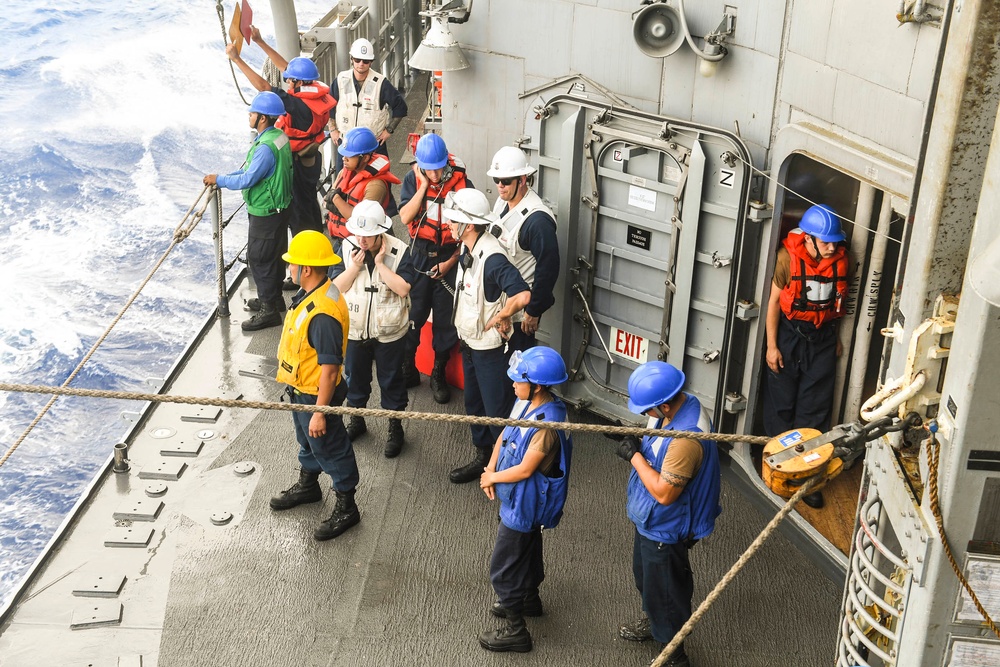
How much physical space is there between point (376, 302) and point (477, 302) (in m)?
0.72

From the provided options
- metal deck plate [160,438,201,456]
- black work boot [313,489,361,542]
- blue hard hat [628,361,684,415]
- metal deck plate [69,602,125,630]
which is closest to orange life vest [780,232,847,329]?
blue hard hat [628,361,684,415]

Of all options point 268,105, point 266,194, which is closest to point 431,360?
point 266,194

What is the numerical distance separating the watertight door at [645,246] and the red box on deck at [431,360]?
0.87 metres

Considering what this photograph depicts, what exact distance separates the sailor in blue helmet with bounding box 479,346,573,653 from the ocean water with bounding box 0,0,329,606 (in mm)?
4291

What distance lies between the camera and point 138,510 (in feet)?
22.7

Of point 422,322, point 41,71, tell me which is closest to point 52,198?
point 41,71

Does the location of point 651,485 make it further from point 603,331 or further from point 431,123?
point 431,123

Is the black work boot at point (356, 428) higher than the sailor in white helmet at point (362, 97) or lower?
lower

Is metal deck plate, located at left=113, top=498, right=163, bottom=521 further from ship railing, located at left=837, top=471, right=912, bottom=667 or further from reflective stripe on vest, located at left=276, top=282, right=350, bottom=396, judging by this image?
ship railing, located at left=837, top=471, right=912, bottom=667

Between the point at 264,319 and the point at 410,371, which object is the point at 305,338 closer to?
the point at 410,371

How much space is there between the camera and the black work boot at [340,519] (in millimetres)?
6719

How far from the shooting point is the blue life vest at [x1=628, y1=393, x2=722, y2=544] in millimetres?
5074

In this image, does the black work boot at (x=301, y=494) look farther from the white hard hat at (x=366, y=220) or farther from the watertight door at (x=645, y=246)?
the watertight door at (x=645, y=246)

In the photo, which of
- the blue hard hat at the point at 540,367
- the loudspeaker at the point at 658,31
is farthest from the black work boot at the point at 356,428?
the loudspeaker at the point at 658,31
